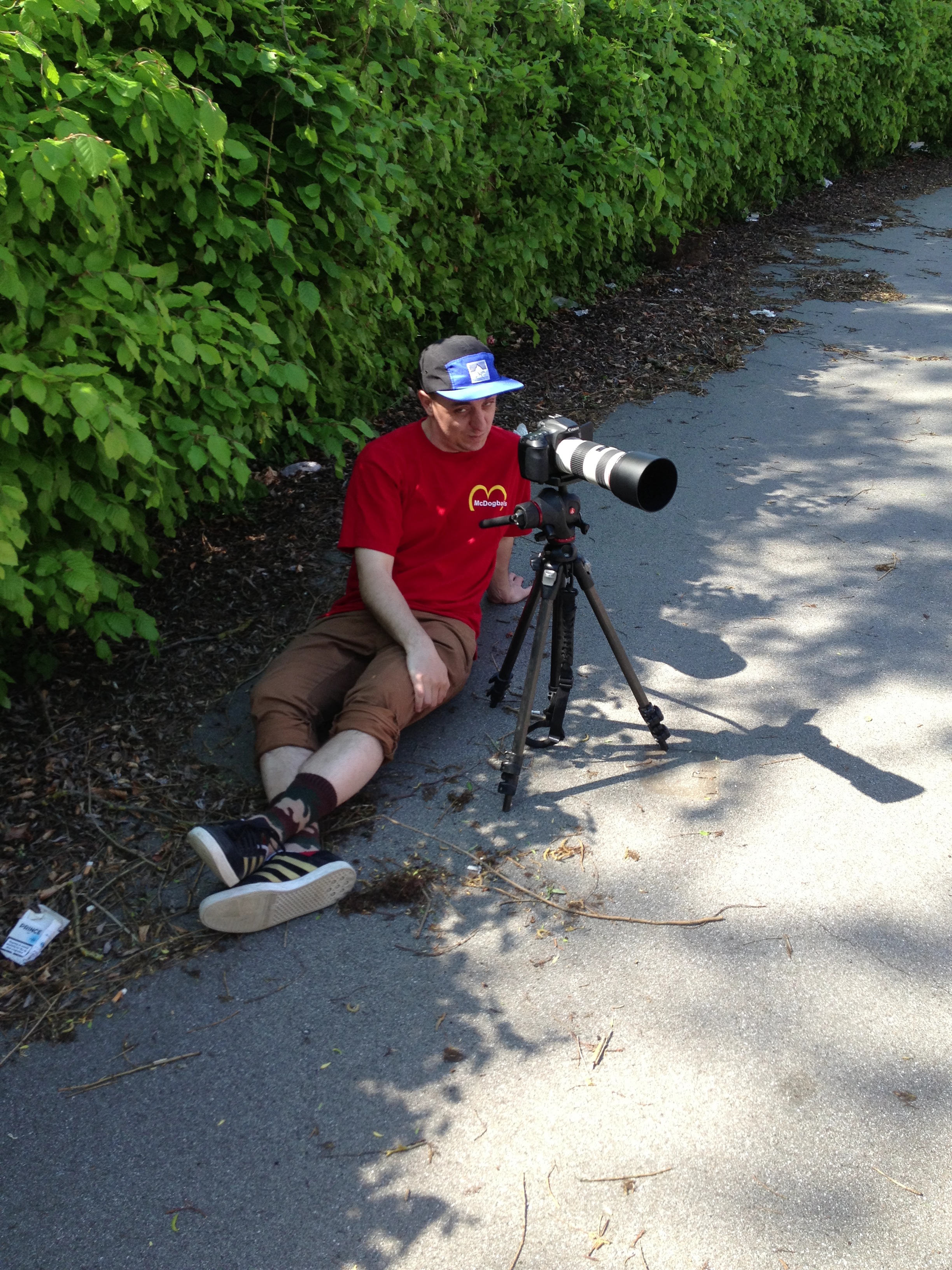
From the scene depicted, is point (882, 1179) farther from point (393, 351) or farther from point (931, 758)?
point (393, 351)

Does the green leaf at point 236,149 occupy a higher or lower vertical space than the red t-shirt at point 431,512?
higher

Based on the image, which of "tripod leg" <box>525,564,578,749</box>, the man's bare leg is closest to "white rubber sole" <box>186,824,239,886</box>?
the man's bare leg

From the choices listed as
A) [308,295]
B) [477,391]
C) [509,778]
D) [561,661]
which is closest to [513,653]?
[561,661]

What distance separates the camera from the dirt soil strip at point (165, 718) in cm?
279

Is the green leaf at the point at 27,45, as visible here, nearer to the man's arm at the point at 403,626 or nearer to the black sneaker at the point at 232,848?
the man's arm at the point at 403,626

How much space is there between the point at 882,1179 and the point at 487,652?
A: 230 cm

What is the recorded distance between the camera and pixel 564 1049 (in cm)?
243

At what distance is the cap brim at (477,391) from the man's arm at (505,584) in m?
0.66

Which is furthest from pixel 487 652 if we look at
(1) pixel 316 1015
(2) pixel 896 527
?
(2) pixel 896 527

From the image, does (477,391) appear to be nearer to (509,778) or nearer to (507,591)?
(507,591)

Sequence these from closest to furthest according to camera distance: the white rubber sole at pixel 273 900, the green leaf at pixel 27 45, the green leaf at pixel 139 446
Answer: the green leaf at pixel 27 45 < the white rubber sole at pixel 273 900 < the green leaf at pixel 139 446

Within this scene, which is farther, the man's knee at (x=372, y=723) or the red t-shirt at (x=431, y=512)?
the red t-shirt at (x=431, y=512)

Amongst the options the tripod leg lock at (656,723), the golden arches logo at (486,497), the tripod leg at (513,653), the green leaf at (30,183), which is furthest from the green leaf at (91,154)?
the tripod leg lock at (656,723)

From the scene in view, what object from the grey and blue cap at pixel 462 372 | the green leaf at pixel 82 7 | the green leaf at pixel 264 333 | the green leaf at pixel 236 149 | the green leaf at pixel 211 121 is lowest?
the grey and blue cap at pixel 462 372
